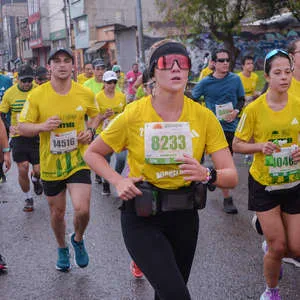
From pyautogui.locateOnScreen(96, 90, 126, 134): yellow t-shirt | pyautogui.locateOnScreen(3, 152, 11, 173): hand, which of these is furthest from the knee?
pyautogui.locateOnScreen(96, 90, 126, 134): yellow t-shirt

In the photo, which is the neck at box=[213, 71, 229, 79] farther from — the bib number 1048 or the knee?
the bib number 1048

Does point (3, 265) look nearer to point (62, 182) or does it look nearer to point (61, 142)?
point (62, 182)

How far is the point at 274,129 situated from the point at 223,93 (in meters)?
3.24

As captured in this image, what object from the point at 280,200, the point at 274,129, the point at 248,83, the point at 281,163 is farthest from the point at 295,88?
the point at 248,83

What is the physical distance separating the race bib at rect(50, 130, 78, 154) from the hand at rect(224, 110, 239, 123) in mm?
2741

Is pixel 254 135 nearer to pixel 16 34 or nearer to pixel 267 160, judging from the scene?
pixel 267 160

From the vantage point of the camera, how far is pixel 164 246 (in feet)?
9.49

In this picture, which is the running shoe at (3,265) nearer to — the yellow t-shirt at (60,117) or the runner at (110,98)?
the yellow t-shirt at (60,117)

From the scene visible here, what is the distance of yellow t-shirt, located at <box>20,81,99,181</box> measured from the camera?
4820 mm

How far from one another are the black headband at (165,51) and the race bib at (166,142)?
38 centimetres

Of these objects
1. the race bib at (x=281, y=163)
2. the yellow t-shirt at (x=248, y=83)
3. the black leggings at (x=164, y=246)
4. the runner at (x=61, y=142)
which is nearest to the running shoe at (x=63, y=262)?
the runner at (x=61, y=142)

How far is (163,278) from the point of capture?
2.74 m

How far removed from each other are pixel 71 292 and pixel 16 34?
74.8 m

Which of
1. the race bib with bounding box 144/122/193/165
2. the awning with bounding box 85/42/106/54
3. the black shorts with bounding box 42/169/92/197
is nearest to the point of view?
the race bib with bounding box 144/122/193/165
